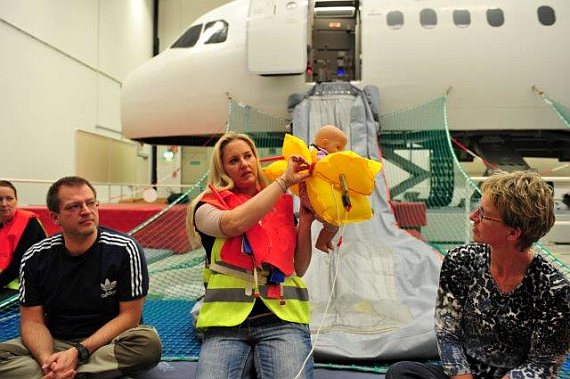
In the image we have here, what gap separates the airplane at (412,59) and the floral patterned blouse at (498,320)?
12.9ft

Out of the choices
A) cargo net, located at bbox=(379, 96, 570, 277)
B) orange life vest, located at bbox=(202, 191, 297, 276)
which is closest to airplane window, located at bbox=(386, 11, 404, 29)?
cargo net, located at bbox=(379, 96, 570, 277)

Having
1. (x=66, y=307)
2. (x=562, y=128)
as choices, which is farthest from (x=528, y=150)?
(x=66, y=307)

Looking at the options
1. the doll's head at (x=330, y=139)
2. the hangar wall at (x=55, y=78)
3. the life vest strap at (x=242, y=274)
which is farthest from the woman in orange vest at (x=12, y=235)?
the hangar wall at (x=55, y=78)

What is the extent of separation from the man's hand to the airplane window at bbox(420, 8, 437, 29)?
5.05 meters

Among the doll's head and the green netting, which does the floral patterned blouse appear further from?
the green netting

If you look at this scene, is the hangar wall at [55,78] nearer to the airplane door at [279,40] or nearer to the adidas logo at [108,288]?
the airplane door at [279,40]

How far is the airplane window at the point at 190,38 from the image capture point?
229 inches

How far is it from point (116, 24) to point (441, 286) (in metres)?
11.8

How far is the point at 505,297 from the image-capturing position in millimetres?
1188

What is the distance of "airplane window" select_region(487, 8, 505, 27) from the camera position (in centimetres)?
521

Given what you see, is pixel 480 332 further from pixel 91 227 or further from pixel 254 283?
pixel 91 227

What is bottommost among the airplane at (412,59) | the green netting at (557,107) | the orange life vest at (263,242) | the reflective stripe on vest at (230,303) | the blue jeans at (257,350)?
the blue jeans at (257,350)

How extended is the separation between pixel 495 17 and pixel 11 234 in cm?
527

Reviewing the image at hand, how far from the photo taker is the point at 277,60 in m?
4.89
